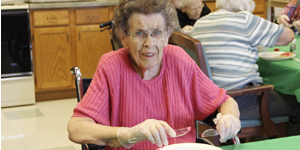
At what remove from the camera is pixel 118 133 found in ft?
4.14

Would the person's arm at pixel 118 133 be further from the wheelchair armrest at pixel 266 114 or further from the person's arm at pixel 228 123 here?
the wheelchair armrest at pixel 266 114

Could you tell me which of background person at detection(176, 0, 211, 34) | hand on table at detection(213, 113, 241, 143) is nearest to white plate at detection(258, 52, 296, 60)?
background person at detection(176, 0, 211, 34)

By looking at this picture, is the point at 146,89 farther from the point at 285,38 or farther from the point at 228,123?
the point at 285,38

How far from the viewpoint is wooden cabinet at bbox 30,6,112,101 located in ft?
12.8

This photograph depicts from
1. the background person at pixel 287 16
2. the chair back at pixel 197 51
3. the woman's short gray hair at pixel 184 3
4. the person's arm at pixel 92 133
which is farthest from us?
the woman's short gray hair at pixel 184 3

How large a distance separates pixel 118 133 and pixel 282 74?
1389 mm

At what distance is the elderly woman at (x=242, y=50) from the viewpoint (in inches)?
86.4

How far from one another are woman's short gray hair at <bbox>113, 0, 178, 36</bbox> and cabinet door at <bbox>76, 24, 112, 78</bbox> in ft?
8.67

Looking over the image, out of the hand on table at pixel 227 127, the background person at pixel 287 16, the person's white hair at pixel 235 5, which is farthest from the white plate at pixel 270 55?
the hand on table at pixel 227 127

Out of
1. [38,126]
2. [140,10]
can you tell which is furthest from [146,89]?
[38,126]

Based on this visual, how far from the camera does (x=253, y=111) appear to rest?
85.5 inches

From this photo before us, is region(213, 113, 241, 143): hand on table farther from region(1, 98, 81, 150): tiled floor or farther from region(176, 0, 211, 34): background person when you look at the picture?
region(176, 0, 211, 34): background person

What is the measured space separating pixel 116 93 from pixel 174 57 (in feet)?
0.96

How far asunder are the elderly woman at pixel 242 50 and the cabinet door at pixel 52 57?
6.87ft
